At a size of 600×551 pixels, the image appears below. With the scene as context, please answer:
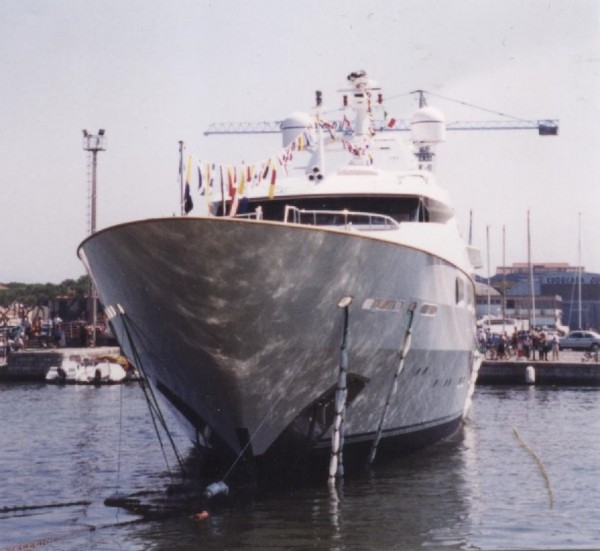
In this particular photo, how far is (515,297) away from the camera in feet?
339

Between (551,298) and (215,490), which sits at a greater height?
(551,298)

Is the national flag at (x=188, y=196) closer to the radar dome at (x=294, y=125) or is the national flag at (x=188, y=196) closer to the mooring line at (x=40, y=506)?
the mooring line at (x=40, y=506)

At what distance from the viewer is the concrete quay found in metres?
45.5

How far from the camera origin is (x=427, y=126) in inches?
1037

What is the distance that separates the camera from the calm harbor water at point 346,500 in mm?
12547

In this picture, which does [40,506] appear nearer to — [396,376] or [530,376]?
[396,376]

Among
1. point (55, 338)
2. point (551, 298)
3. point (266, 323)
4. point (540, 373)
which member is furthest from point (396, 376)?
point (551, 298)

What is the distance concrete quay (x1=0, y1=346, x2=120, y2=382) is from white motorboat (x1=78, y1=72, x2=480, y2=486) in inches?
1134

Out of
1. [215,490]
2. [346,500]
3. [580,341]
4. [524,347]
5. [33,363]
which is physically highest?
[580,341]

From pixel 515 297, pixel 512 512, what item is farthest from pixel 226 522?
pixel 515 297

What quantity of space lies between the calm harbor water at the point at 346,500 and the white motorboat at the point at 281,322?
97cm

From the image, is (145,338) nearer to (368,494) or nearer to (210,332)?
(210,332)

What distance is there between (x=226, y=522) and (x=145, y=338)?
357 cm

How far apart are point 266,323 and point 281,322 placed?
228 millimetres
